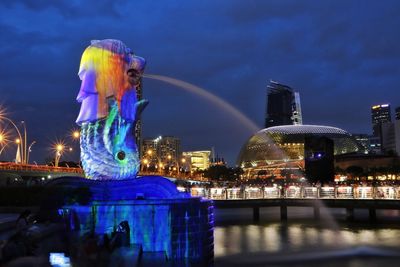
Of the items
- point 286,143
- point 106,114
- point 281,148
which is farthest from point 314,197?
point 286,143

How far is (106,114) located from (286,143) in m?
134

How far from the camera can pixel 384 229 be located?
3903 centimetres

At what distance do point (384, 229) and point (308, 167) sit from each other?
21.0m

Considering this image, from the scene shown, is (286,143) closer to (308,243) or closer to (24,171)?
(24,171)

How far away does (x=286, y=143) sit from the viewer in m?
155

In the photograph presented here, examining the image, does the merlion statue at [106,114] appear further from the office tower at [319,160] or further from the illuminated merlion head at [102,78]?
the office tower at [319,160]

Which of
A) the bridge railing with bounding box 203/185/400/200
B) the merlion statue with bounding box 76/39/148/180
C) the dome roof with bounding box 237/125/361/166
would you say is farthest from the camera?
the dome roof with bounding box 237/125/361/166

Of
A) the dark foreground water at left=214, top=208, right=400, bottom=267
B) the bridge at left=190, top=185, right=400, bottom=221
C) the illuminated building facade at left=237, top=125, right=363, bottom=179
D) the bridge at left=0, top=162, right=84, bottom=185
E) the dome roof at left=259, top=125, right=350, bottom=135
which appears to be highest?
the dome roof at left=259, top=125, right=350, bottom=135

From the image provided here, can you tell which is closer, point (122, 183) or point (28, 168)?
point (122, 183)

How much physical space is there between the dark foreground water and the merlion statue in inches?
295

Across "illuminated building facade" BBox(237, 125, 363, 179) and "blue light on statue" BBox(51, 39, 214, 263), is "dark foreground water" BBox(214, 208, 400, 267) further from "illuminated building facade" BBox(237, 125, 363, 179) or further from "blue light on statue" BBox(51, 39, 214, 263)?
"illuminated building facade" BBox(237, 125, 363, 179)

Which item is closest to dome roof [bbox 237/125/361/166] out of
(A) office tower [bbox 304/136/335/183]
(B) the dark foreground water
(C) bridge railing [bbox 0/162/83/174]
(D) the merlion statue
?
(A) office tower [bbox 304/136/335/183]

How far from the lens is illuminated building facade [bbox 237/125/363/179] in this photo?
147 metres

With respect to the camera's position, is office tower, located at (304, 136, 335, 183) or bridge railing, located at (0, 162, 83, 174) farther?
bridge railing, located at (0, 162, 83, 174)
